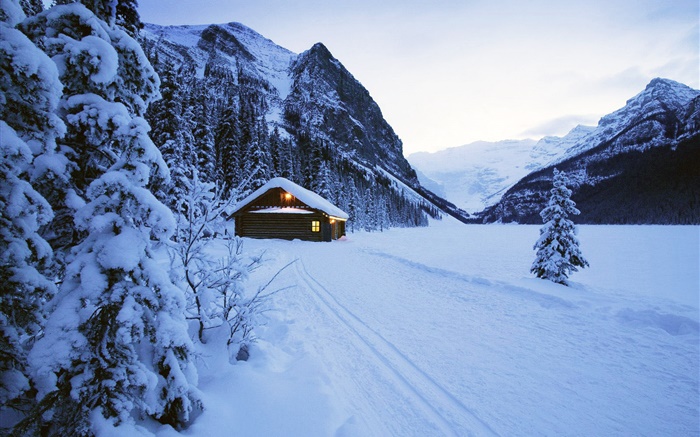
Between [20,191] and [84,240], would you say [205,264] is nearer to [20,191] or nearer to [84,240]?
[84,240]

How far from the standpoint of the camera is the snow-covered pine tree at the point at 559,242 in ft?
38.3

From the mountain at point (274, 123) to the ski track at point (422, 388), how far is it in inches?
929

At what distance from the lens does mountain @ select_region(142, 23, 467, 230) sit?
108ft

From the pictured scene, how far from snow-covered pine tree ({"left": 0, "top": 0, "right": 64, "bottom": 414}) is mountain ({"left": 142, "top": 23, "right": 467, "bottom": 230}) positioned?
23259 mm

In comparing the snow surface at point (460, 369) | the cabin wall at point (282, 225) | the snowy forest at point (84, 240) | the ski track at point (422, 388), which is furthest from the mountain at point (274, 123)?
the ski track at point (422, 388)

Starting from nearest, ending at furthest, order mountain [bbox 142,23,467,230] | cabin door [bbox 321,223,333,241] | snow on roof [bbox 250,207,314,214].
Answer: snow on roof [bbox 250,207,314,214], cabin door [bbox 321,223,333,241], mountain [bbox 142,23,467,230]

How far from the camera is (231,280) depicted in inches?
159

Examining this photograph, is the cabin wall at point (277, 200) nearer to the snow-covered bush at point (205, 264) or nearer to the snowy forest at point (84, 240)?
the snow-covered bush at point (205, 264)

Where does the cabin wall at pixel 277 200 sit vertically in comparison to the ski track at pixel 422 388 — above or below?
above

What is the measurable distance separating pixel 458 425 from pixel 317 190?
3949 cm

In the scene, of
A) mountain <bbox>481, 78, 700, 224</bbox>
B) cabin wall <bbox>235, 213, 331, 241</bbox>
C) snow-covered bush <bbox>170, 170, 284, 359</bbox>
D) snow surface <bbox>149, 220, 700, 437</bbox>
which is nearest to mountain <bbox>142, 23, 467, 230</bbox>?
cabin wall <bbox>235, 213, 331, 241</bbox>

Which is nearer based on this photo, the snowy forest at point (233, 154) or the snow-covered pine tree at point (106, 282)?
the snow-covered pine tree at point (106, 282)

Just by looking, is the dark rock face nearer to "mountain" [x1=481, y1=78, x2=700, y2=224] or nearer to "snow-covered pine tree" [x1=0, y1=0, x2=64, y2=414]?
"mountain" [x1=481, y1=78, x2=700, y2=224]

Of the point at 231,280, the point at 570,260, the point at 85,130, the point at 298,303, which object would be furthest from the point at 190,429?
the point at 570,260
